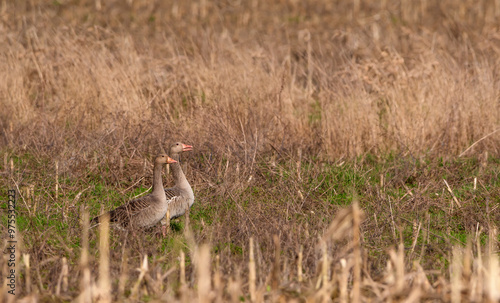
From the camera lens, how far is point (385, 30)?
1742 centimetres

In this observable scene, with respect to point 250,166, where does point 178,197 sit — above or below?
below

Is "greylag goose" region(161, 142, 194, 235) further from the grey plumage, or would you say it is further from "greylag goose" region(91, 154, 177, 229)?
"greylag goose" region(91, 154, 177, 229)

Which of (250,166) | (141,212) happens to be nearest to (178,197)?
(141,212)

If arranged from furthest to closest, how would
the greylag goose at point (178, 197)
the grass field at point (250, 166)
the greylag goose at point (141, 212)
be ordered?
1. the greylag goose at point (178, 197)
2. the greylag goose at point (141, 212)
3. the grass field at point (250, 166)

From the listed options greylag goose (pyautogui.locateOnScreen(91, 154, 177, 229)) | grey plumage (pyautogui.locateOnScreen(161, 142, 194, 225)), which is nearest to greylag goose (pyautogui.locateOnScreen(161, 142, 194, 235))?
grey plumage (pyautogui.locateOnScreen(161, 142, 194, 225))

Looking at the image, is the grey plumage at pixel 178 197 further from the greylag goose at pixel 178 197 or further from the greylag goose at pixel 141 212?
the greylag goose at pixel 141 212

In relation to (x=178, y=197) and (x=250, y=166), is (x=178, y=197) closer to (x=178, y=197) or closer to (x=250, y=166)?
(x=178, y=197)

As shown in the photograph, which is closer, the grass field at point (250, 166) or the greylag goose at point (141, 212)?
the grass field at point (250, 166)

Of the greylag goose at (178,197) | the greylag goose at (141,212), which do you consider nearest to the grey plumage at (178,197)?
the greylag goose at (178,197)

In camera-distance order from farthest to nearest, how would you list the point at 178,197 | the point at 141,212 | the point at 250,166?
1. the point at 250,166
2. the point at 178,197
3. the point at 141,212

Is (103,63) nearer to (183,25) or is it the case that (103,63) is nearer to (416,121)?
(416,121)

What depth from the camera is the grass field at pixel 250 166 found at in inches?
173

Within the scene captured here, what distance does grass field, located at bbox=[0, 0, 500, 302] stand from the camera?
14.4ft

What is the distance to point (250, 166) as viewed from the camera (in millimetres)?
6930
